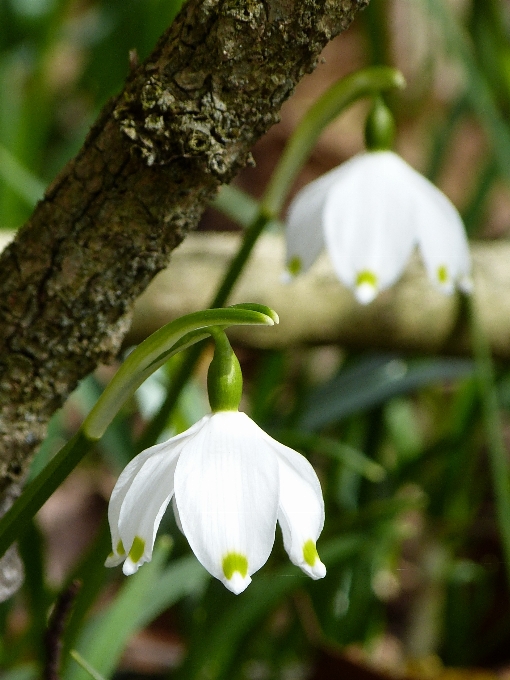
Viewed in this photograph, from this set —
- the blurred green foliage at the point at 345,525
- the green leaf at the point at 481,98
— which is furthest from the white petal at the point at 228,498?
the green leaf at the point at 481,98

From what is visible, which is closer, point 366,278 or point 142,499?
point 142,499

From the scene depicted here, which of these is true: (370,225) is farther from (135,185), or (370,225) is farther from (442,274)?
(135,185)

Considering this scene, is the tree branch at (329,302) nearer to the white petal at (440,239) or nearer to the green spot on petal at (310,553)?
the white petal at (440,239)

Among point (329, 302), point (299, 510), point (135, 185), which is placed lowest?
point (329, 302)

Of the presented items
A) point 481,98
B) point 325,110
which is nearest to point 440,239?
point 325,110

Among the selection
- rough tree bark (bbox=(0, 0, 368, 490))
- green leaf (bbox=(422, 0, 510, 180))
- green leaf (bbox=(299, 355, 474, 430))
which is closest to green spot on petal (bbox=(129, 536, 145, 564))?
rough tree bark (bbox=(0, 0, 368, 490))

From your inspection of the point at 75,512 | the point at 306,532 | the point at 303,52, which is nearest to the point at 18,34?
the point at 75,512
